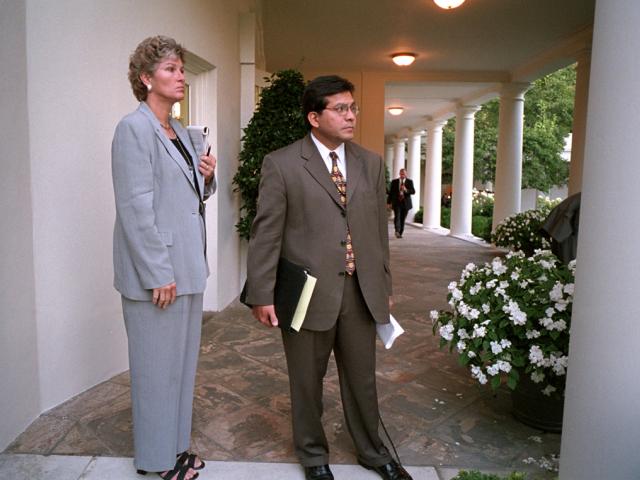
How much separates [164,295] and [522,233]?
8775 millimetres

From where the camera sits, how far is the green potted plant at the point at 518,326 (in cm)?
309

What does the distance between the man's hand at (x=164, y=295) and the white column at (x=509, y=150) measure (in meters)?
11.0

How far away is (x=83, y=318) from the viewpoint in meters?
3.69

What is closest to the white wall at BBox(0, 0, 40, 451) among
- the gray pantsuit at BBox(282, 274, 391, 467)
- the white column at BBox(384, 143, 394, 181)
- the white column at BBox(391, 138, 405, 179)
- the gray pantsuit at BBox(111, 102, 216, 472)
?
the gray pantsuit at BBox(111, 102, 216, 472)

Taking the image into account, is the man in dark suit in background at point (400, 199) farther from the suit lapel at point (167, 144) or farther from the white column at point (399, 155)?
the suit lapel at point (167, 144)

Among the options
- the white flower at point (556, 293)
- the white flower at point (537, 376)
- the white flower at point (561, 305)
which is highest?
the white flower at point (556, 293)

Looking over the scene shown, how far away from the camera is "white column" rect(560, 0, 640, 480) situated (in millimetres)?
1800

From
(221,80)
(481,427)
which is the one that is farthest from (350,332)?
(221,80)

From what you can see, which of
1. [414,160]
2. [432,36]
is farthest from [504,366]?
[414,160]

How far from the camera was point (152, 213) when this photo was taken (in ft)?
7.96

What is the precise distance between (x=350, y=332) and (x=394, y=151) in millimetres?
25814

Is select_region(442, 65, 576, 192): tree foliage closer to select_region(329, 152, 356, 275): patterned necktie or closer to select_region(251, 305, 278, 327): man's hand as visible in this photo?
select_region(329, 152, 356, 275): patterned necktie

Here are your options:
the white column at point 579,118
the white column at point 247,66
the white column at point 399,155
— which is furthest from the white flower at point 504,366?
the white column at point 399,155

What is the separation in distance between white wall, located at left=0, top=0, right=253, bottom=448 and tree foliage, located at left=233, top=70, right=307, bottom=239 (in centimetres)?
203
